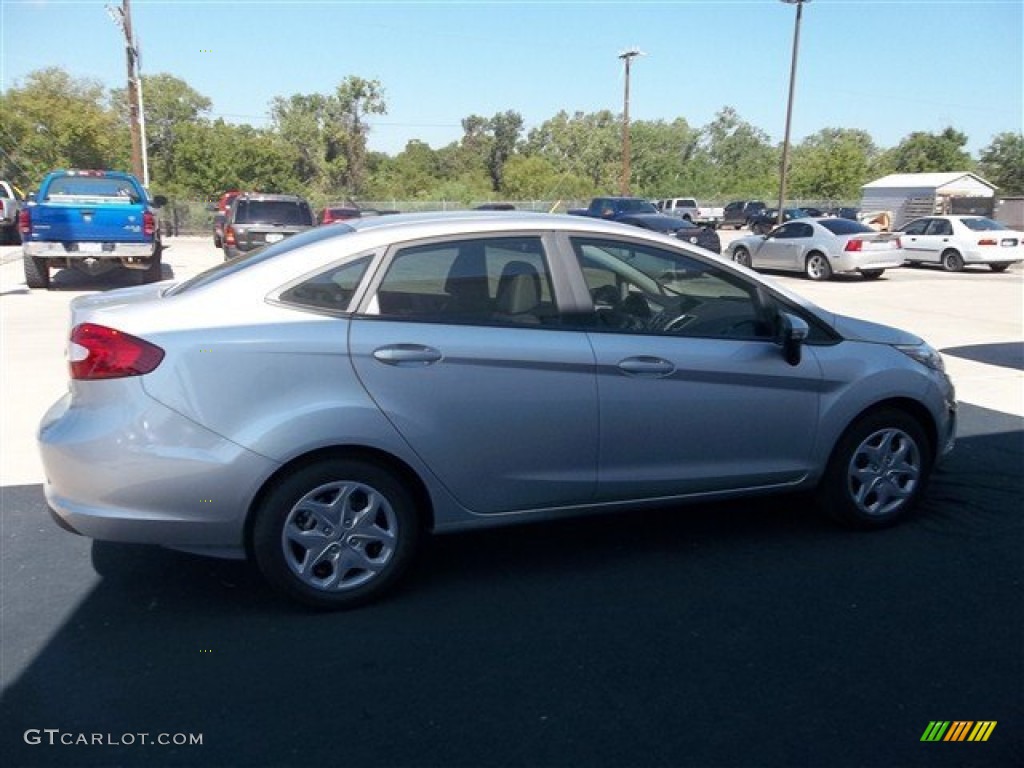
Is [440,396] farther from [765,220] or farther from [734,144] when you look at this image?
[734,144]

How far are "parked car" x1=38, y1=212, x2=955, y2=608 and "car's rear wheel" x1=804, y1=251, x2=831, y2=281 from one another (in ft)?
55.1

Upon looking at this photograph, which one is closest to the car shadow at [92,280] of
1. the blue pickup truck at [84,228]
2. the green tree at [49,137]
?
the blue pickup truck at [84,228]

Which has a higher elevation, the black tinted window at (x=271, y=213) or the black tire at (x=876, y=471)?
the black tinted window at (x=271, y=213)

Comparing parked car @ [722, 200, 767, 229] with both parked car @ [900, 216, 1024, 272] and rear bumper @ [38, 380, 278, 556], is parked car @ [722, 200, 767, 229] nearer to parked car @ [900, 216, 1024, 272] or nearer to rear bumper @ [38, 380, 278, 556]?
parked car @ [900, 216, 1024, 272]

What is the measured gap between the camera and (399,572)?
12.9 ft

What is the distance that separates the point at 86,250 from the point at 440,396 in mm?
13209

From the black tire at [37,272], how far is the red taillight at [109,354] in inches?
521

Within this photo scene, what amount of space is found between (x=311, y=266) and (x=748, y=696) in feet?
7.97

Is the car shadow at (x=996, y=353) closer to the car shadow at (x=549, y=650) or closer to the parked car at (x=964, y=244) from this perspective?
the car shadow at (x=549, y=650)

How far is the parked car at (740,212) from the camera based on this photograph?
53.7m

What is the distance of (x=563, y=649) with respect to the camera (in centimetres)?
355

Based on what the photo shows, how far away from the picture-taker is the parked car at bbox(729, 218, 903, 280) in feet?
65.6

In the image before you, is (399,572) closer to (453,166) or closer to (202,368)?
(202,368)

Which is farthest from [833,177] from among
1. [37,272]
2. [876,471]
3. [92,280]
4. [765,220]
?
[876,471]
